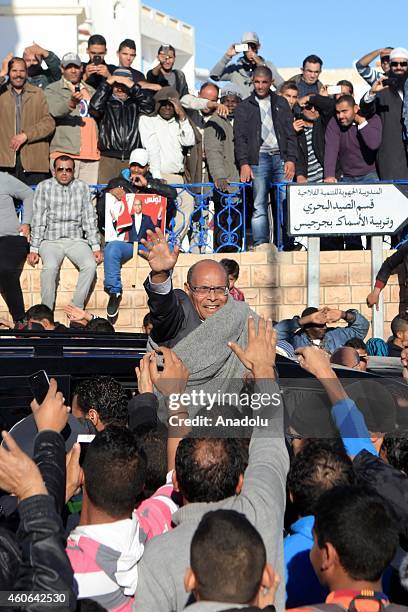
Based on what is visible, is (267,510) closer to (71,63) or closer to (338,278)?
(338,278)

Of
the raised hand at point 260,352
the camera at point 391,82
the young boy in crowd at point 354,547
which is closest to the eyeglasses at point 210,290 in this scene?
the raised hand at point 260,352

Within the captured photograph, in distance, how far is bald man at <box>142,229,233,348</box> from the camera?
516 cm

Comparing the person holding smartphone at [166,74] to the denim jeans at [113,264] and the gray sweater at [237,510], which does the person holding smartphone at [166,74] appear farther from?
the gray sweater at [237,510]

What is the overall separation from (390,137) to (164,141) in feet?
8.30

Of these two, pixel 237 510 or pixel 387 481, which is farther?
pixel 387 481

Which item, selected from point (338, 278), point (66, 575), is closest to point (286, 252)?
point (338, 278)

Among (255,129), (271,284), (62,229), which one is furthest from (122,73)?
(271,284)

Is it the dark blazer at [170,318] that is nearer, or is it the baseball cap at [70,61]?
the dark blazer at [170,318]

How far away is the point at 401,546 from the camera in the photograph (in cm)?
386

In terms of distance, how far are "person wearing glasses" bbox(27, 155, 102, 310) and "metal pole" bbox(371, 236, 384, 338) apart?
2.92m

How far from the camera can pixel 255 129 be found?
1200 cm

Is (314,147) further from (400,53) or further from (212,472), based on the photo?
(212,472)

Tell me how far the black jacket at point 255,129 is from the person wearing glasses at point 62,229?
1.94 metres

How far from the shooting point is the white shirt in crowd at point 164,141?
11.9 metres
